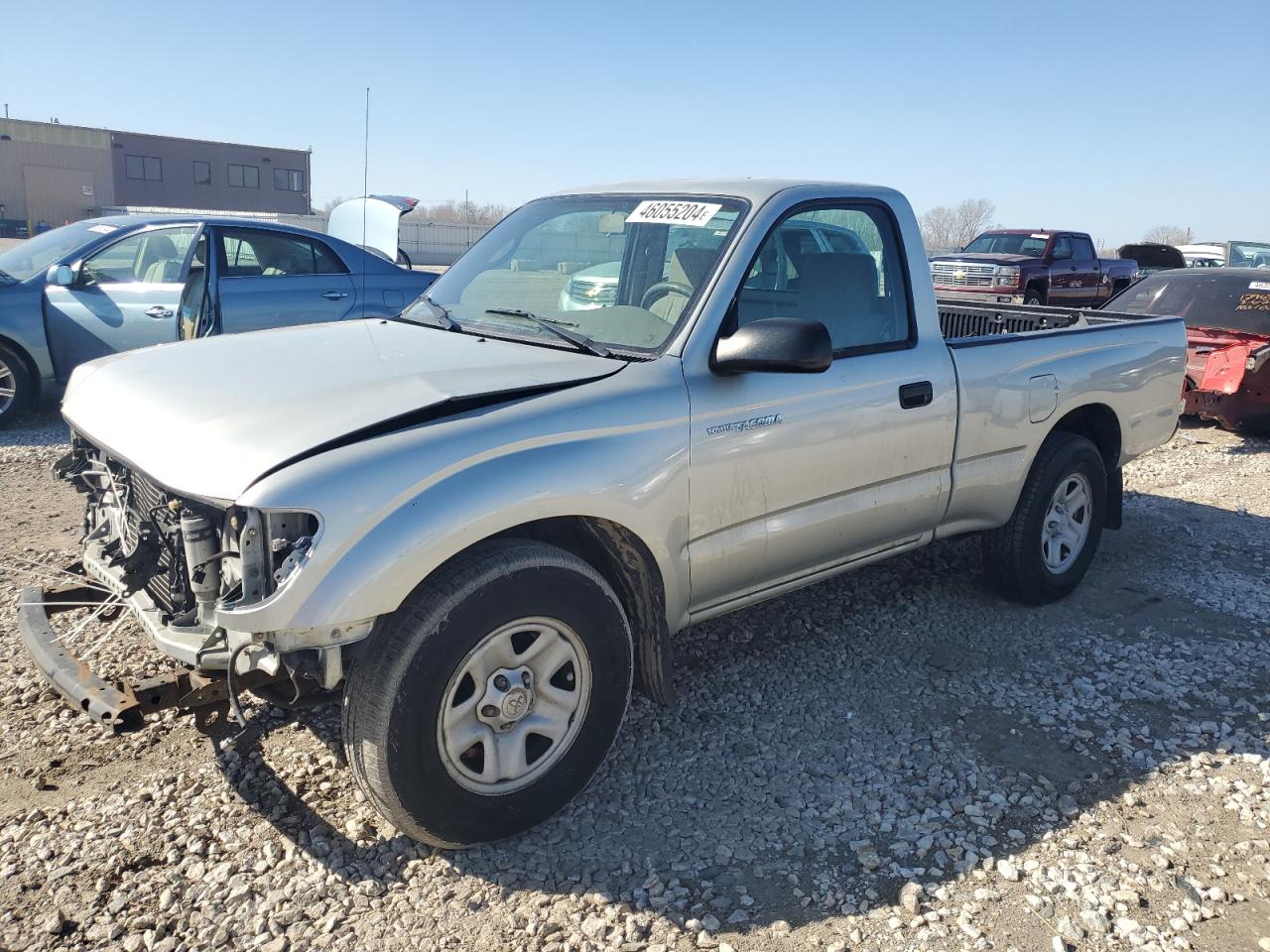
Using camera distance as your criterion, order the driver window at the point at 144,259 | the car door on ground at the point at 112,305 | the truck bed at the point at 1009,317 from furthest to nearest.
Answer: the driver window at the point at 144,259
the car door on ground at the point at 112,305
the truck bed at the point at 1009,317

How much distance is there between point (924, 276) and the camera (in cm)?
419

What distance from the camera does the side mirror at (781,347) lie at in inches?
123

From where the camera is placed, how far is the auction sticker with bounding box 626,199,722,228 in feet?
12.1

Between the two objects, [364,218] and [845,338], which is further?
[364,218]

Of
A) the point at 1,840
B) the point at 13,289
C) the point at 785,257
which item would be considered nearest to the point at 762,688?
the point at 785,257

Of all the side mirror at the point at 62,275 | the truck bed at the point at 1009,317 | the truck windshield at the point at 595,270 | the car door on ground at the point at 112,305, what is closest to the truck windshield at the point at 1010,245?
the truck bed at the point at 1009,317

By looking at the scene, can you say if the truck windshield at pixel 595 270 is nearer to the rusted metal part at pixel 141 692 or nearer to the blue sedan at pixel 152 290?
the rusted metal part at pixel 141 692

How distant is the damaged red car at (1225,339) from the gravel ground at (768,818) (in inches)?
205

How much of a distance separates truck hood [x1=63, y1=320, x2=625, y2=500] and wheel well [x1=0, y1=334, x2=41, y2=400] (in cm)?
504

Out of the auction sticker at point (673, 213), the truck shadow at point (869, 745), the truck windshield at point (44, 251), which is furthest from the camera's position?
the truck windshield at point (44, 251)

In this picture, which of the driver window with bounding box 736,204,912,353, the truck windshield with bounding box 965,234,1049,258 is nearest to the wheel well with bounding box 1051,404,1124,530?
the driver window with bounding box 736,204,912,353

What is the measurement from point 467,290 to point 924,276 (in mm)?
1927

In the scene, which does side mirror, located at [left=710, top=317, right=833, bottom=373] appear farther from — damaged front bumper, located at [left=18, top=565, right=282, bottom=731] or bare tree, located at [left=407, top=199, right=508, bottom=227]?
bare tree, located at [left=407, top=199, right=508, bottom=227]

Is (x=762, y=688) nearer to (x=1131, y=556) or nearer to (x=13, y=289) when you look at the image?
(x=1131, y=556)
